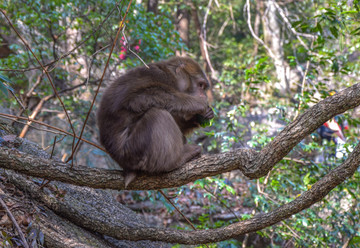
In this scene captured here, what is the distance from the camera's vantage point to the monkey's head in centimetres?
378

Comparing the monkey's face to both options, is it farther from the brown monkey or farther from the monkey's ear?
the brown monkey

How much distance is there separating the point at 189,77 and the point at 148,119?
103 cm

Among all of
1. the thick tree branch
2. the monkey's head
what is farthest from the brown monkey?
the thick tree branch

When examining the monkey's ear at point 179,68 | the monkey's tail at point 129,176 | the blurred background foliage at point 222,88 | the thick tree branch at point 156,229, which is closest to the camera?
the monkey's tail at point 129,176

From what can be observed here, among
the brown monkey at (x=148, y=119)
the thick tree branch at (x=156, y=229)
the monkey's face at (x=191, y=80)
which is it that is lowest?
the thick tree branch at (x=156, y=229)

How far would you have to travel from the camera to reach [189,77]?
3.91 m

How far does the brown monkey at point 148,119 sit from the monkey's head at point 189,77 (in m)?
0.12

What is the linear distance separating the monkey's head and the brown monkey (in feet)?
0.40

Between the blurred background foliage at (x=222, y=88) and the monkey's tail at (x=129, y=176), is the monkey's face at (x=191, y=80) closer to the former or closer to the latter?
the blurred background foliage at (x=222, y=88)

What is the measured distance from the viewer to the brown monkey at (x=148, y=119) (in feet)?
9.83

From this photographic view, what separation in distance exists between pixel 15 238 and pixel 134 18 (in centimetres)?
422

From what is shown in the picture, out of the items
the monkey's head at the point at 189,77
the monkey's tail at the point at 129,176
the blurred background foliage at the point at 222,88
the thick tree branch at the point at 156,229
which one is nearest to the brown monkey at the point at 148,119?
the monkey's tail at the point at 129,176

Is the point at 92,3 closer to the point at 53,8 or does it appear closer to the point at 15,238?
the point at 53,8

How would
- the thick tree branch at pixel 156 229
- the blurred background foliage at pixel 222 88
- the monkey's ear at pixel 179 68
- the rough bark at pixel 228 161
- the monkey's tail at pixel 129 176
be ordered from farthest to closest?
the blurred background foliage at pixel 222 88 → the monkey's ear at pixel 179 68 → the thick tree branch at pixel 156 229 → the monkey's tail at pixel 129 176 → the rough bark at pixel 228 161
